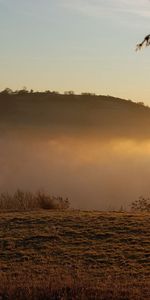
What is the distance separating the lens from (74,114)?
135000 mm

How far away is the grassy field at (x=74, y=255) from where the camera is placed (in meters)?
11.3

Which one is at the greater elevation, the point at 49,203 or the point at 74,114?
the point at 74,114

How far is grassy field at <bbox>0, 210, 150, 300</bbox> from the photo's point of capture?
11.3 meters

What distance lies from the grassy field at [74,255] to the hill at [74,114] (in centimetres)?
10836

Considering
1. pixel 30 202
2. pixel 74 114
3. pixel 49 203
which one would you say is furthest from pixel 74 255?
pixel 74 114

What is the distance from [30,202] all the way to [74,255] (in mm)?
8800

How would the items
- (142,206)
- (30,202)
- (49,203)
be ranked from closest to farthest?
1. (49,203)
2. (30,202)
3. (142,206)

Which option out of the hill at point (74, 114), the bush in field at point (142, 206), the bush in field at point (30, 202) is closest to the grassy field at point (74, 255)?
the bush in field at point (30, 202)

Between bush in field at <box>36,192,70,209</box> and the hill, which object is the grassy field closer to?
bush in field at <box>36,192,70,209</box>

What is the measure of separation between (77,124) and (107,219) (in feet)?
394

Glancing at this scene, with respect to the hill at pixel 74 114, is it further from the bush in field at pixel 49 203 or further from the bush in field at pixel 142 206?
the bush in field at pixel 49 203

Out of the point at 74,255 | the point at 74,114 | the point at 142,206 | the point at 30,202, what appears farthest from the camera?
the point at 74,114

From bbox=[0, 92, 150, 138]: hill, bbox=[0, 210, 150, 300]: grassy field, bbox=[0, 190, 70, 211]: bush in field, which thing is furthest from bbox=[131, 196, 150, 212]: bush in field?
bbox=[0, 92, 150, 138]: hill

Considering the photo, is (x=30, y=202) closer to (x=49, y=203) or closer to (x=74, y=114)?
(x=49, y=203)
